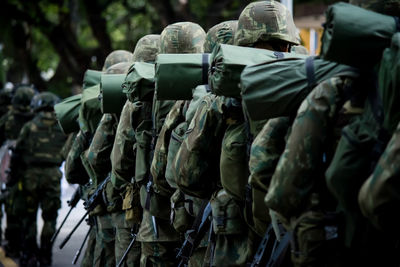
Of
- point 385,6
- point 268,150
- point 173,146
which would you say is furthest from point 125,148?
point 385,6

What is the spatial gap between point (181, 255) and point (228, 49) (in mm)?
1993

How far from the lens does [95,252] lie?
995cm

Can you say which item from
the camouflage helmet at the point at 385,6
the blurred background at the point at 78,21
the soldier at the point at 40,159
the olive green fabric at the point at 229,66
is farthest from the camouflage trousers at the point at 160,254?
the blurred background at the point at 78,21

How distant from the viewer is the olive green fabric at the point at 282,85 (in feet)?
16.1

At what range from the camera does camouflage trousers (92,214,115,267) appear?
9.79 meters

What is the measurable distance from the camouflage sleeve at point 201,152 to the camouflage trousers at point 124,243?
2513mm

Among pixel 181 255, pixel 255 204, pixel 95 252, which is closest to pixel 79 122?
pixel 95 252

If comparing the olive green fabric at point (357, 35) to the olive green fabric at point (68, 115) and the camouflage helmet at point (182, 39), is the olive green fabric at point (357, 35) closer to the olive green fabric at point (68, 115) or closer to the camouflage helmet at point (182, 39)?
the camouflage helmet at point (182, 39)

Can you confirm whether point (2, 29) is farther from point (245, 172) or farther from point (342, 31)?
point (342, 31)

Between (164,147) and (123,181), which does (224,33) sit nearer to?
(164,147)

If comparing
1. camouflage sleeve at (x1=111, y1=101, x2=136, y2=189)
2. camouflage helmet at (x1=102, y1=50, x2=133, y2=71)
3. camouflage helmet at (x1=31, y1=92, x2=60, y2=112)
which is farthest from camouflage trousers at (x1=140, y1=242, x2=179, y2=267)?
camouflage helmet at (x1=31, y1=92, x2=60, y2=112)

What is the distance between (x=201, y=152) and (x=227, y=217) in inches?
18.1

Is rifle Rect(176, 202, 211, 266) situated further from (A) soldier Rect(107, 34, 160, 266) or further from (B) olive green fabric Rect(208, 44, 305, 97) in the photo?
(A) soldier Rect(107, 34, 160, 266)

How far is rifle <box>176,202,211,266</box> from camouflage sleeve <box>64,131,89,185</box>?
140 inches
